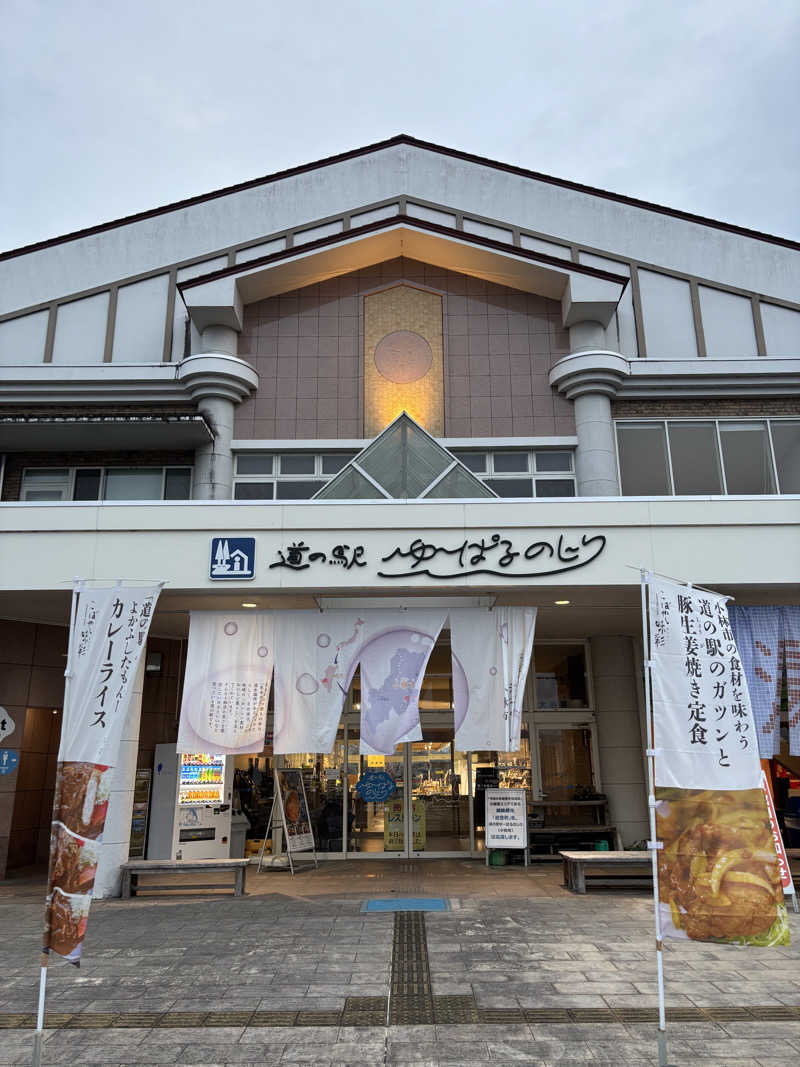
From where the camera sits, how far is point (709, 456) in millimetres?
16797

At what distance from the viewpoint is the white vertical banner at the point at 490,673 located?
11.2m

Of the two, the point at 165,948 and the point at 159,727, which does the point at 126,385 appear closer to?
the point at 159,727

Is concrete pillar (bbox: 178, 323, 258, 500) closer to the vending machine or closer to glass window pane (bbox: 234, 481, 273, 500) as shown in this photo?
glass window pane (bbox: 234, 481, 273, 500)

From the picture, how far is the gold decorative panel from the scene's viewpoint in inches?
661

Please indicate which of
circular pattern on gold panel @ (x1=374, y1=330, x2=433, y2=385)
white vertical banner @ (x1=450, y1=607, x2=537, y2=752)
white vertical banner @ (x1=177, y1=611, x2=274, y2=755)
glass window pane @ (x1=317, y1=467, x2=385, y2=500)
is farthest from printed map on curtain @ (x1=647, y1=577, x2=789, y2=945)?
circular pattern on gold panel @ (x1=374, y1=330, x2=433, y2=385)

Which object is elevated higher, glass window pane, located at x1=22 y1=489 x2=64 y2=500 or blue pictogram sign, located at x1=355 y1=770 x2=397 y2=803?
glass window pane, located at x1=22 y1=489 x2=64 y2=500

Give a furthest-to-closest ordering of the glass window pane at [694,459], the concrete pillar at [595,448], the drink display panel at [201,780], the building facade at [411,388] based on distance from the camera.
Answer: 1. the glass window pane at [694,459]
2. the concrete pillar at [595,448]
3. the building facade at [411,388]
4. the drink display panel at [201,780]

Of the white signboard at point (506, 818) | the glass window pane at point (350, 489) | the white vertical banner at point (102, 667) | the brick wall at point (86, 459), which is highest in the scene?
the brick wall at point (86, 459)

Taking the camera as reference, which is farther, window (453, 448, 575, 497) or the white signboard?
window (453, 448, 575, 497)

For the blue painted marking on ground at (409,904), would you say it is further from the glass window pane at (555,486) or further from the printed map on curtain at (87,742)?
the glass window pane at (555,486)

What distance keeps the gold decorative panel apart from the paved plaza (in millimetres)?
9920

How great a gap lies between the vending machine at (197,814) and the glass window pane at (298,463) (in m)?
6.22

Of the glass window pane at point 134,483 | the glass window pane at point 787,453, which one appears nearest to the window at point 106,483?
the glass window pane at point 134,483

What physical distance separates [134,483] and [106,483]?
2.04 feet
